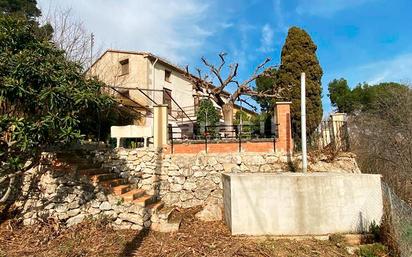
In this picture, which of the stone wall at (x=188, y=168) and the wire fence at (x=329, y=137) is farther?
the wire fence at (x=329, y=137)

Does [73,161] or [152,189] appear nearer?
[73,161]

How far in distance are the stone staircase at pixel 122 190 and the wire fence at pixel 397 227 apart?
13.9 ft

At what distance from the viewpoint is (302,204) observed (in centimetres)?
595

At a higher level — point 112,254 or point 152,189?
point 152,189

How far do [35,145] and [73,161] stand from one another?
5.93 ft

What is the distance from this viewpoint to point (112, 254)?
5.29m

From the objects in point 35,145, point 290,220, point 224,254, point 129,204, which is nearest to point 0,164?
point 35,145

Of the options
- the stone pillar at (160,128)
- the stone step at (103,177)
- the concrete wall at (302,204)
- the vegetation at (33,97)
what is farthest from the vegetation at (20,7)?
the concrete wall at (302,204)

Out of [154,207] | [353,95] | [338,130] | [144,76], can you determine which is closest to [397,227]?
[338,130]

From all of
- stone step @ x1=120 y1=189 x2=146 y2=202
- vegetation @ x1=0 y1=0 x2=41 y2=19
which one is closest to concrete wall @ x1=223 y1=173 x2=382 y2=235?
stone step @ x1=120 y1=189 x2=146 y2=202

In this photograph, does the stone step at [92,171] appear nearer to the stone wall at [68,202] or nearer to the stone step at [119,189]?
the stone wall at [68,202]

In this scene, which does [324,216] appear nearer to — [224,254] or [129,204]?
[224,254]

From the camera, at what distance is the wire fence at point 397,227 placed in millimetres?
4941

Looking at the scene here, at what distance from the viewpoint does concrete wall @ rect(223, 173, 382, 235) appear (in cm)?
592
